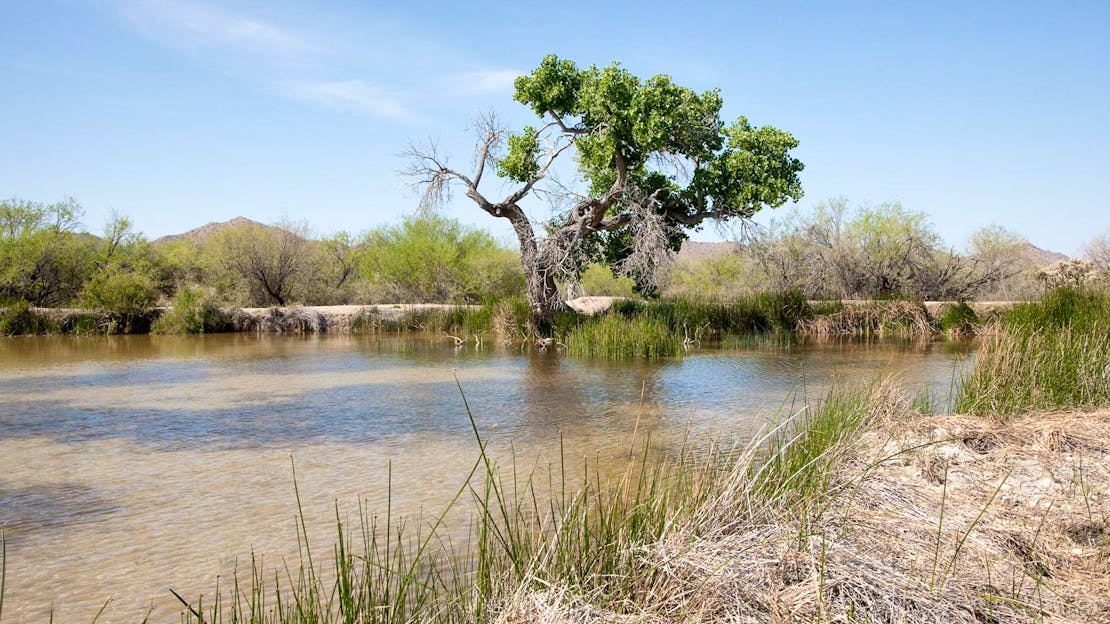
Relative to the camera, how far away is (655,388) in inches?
416

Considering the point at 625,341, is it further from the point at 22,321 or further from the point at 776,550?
the point at 22,321

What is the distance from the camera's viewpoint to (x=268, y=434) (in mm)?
7707

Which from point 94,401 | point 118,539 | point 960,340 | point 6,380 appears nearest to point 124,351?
point 6,380

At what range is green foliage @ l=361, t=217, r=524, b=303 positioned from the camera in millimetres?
27203

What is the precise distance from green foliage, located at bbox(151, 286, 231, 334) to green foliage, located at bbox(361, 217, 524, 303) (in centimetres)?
693

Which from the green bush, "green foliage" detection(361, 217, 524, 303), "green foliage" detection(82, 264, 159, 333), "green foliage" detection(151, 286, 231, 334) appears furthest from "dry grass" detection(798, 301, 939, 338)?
the green bush

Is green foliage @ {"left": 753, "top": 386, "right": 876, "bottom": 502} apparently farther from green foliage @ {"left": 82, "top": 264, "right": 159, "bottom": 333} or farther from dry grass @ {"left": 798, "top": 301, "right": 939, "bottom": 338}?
green foliage @ {"left": 82, "top": 264, "right": 159, "bottom": 333}

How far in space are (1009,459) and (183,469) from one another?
6121mm

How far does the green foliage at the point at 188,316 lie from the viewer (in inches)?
839

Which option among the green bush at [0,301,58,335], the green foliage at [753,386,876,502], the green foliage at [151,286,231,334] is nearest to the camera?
the green foliage at [753,386,876,502]

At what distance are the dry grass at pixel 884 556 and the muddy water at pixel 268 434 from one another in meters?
1.34

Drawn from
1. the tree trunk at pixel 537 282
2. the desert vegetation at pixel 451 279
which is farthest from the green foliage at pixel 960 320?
the tree trunk at pixel 537 282

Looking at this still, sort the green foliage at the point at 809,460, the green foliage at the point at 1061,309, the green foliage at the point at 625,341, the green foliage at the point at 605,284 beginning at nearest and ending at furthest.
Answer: the green foliage at the point at 809,460, the green foliage at the point at 1061,309, the green foliage at the point at 625,341, the green foliage at the point at 605,284

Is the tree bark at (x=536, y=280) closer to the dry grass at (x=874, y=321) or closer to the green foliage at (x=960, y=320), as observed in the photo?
→ the dry grass at (x=874, y=321)
